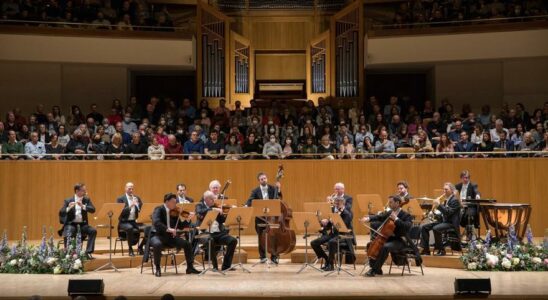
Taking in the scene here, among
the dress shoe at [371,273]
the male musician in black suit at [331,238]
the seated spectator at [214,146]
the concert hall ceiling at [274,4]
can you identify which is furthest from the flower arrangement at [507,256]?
the concert hall ceiling at [274,4]

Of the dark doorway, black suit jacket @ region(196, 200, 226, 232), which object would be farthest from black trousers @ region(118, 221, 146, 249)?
the dark doorway

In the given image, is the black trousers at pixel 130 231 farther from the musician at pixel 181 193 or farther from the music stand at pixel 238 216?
the music stand at pixel 238 216

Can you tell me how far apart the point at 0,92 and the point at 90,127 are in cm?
425

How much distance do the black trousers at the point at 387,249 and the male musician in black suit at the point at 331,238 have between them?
2.59 feet

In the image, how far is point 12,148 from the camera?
51.6 ft

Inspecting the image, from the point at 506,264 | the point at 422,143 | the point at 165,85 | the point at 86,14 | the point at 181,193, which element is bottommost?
the point at 506,264

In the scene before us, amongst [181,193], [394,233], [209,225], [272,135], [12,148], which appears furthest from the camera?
[272,135]

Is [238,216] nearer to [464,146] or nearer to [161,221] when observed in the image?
[161,221]

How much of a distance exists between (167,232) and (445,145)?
647cm

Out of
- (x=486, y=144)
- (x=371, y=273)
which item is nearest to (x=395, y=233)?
(x=371, y=273)

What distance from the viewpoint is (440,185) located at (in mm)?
15898

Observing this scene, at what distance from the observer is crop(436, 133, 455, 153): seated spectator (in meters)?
15.9

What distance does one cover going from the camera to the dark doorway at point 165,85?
21.7 m

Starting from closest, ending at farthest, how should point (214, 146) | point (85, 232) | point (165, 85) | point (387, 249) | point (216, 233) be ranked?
1. point (387, 249)
2. point (216, 233)
3. point (85, 232)
4. point (214, 146)
5. point (165, 85)
